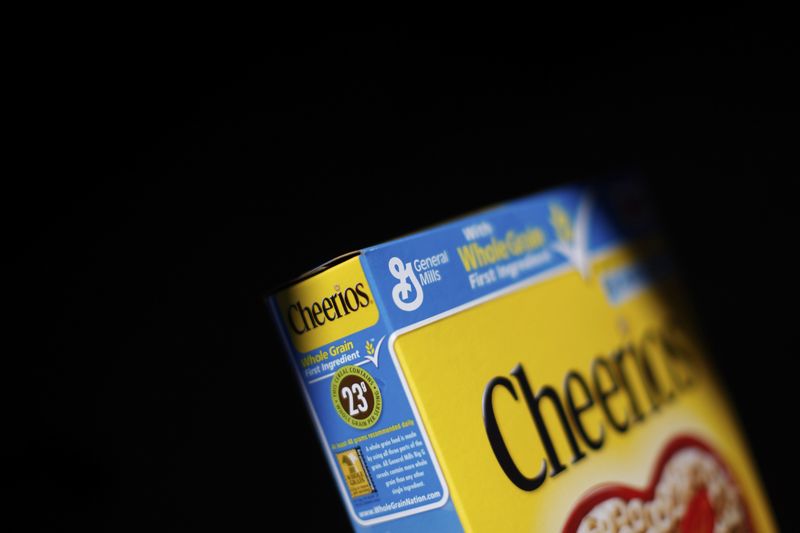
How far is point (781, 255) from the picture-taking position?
6.10 feet

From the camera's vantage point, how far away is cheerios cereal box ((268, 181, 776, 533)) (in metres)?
0.89

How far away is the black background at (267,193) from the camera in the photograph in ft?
4.55

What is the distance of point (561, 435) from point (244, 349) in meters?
0.68

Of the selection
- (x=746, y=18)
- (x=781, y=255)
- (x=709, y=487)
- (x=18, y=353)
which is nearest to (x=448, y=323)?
(x=709, y=487)

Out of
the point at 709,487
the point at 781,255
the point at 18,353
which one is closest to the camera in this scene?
the point at 709,487

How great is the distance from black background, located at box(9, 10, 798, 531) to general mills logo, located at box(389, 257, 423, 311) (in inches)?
24.5

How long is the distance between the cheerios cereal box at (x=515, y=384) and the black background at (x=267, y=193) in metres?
0.53

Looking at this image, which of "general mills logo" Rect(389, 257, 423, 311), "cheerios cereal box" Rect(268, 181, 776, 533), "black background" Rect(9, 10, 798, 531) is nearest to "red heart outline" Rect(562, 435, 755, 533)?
"cheerios cereal box" Rect(268, 181, 776, 533)

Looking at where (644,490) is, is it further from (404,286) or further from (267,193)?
(267,193)

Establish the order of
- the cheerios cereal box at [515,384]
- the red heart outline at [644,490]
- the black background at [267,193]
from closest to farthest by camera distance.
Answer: the cheerios cereal box at [515,384] → the red heart outline at [644,490] → the black background at [267,193]

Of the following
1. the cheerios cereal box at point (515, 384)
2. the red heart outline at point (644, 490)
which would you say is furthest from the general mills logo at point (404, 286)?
the red heart outline at point (644, 490)

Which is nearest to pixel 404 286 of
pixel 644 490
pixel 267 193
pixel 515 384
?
pixel 515 384

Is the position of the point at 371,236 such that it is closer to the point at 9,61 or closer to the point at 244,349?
the point at 244,349

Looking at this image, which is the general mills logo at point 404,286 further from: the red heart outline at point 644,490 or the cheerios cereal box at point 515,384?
the red heart outline at point 644,490
